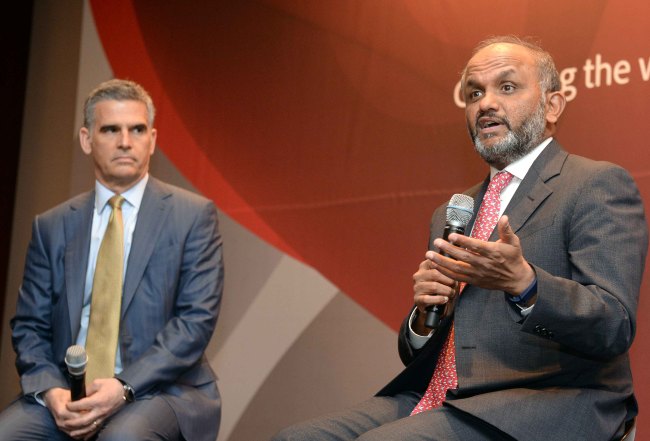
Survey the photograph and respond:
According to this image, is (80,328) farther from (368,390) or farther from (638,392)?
(638,392)

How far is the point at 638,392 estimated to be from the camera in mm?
3143

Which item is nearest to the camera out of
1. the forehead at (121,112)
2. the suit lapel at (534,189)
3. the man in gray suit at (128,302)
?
the suit lapel at (534,189)

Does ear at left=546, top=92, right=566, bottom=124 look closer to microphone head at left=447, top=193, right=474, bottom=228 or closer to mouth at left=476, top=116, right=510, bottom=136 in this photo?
mouth at left=476, top=116, right=510, bottom=136

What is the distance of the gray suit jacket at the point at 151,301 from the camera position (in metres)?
3.09

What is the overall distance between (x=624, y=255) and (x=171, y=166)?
9.30ft

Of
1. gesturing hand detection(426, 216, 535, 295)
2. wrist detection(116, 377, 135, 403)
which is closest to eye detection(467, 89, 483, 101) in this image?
gesturing hand detection(426, 216, 535, 295)

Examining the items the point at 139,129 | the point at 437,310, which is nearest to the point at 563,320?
the point at 437,310

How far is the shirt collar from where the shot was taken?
3.42m

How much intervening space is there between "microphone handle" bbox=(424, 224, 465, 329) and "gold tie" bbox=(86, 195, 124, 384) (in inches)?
52.4

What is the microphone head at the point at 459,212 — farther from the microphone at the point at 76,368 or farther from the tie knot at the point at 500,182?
the microphone at the point at 76,368

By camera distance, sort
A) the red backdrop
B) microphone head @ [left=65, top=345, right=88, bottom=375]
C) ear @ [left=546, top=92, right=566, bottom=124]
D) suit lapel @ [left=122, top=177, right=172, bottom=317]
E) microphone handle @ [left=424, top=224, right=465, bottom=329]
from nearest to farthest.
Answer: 1. microphone handle @ [left=424, top=224, right=465, bottom=329]
2. microphone head @ [left=65, top=345, right=88, bottom=375]
3. ear @ [left=546, top=92, right=566, bottom=124]
4. suit lapel @ [left=122, top=177, right=172, bottom=317]
5. the red backdrop

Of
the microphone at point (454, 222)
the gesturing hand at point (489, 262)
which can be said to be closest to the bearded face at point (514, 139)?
the microphone at point (454, 222)

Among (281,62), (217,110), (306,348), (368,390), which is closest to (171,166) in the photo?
(217,110)

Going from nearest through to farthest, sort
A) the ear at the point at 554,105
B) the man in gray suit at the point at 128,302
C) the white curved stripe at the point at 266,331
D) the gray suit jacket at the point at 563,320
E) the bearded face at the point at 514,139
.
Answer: the gray suit jacket at the point at 563,320 → the bearded face at the point at 514,139 → the ear at the point at 554,105 → the man in gray suit at the point at 128,302 → the white curved stripe at the point at 266,331
